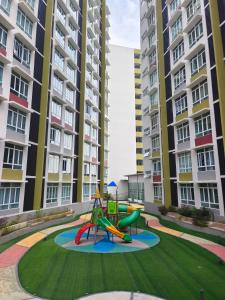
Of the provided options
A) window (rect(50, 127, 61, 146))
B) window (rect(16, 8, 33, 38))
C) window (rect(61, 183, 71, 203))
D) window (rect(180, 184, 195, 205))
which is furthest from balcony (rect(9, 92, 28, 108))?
window (rect(180, 184, 195, 205))

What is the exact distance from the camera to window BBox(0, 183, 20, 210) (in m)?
17.7

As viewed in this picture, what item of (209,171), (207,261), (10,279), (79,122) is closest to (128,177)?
(79,122)

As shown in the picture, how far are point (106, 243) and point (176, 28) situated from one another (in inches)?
1073

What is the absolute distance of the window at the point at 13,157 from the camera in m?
18.3

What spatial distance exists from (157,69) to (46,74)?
1616cm

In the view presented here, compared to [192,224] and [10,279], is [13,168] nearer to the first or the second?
[10,279]

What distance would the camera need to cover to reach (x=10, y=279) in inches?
376

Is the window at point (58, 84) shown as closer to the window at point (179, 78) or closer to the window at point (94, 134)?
the window at point (94, 134)

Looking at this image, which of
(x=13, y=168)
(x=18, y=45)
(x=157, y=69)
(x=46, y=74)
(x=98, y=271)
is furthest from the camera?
(x=157, y=69)

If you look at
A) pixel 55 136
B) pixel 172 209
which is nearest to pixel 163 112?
pixel 172 209

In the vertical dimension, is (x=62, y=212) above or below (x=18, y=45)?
below

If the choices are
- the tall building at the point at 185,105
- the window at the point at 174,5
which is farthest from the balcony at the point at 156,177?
the window at the point at 174,5

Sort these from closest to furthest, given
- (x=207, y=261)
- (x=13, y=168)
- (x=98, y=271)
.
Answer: (x=98, y=271)
(x=207, y=261)
(x=13, y=168)

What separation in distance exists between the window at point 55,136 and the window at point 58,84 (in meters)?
5.00
